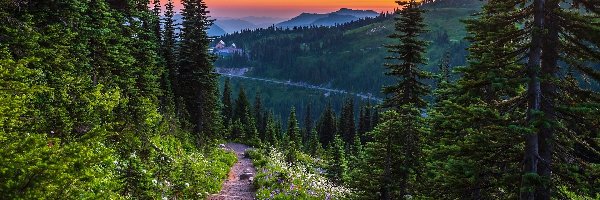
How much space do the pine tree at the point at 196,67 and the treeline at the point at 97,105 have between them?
0.10m

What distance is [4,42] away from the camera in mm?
14000

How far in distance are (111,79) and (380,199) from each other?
1543cm

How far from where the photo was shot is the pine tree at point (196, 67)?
129 feet

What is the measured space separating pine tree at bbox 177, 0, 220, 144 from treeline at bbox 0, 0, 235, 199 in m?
0.10

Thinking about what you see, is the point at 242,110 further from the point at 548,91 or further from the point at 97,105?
the point at 548,91

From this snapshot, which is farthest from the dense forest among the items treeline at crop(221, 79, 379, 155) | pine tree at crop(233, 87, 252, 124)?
pine tree at crop(233, 87, 252, 124)

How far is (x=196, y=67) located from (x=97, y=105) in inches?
1134

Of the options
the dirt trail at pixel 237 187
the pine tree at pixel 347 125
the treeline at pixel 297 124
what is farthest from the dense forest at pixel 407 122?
the pine tree at pixel 347 125

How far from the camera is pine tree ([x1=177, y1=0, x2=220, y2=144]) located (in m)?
39.3

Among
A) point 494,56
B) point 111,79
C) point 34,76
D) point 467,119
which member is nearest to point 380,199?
point 467,119

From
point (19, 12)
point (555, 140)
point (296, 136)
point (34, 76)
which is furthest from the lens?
point (296, 136)

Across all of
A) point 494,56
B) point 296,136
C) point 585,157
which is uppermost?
point 494,56

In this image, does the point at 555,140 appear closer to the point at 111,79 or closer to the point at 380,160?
the point at 380,160

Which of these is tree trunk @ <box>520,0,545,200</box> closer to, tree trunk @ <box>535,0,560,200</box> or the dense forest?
the dense forest
